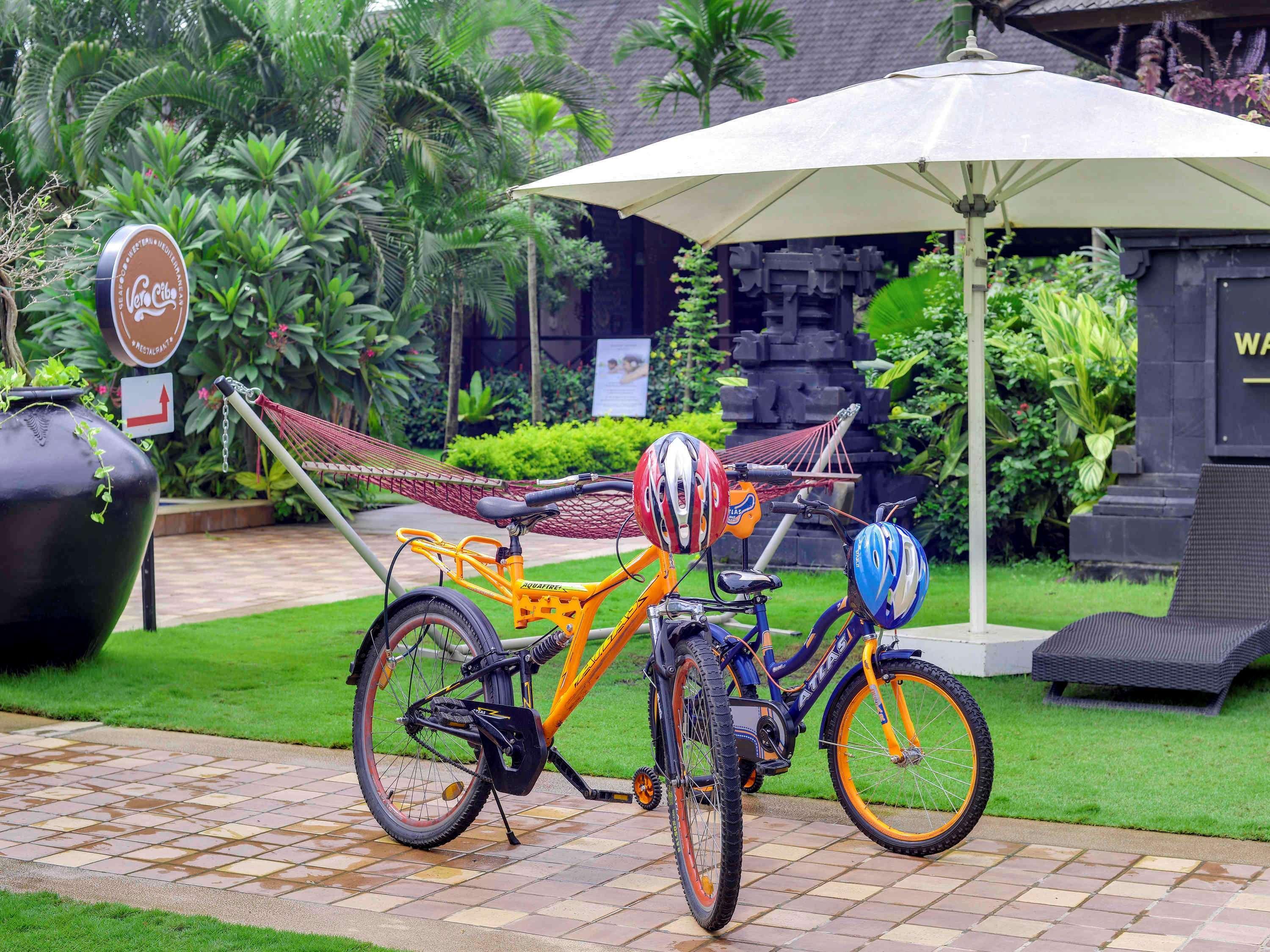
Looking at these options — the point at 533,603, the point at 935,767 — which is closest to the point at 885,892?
the point at 935,767

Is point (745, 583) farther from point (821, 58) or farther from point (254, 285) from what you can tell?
point (821, 58)

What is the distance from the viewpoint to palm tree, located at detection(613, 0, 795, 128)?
52.1 feet

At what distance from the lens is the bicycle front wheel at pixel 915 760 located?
404 centimetres

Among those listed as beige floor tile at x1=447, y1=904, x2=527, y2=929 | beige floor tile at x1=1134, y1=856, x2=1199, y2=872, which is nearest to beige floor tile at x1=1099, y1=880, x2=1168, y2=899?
beige floor tile at x1=1134, y1=856, x2=1199, y2=872

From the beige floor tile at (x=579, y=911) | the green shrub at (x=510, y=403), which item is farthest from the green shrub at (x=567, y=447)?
the beige floor tile at (x=579, y=911)

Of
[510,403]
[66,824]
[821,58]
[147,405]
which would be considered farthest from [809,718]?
[821,58]

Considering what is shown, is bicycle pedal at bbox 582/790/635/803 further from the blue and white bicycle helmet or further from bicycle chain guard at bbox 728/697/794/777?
the blue and white bicycle helmet

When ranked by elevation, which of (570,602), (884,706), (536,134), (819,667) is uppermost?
(536,134)

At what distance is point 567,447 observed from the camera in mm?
15062

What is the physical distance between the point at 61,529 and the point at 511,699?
285 cm

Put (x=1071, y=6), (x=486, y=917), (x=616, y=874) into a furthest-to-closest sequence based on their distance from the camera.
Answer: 1. (x=1071, y=6)
2. (x=616, y=874)
3. (x=486, y=917)

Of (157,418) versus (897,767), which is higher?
(157,418)

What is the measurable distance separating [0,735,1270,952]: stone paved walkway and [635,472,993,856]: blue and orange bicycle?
0.14 metres

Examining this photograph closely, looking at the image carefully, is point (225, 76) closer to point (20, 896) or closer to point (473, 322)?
point (473, 322)
